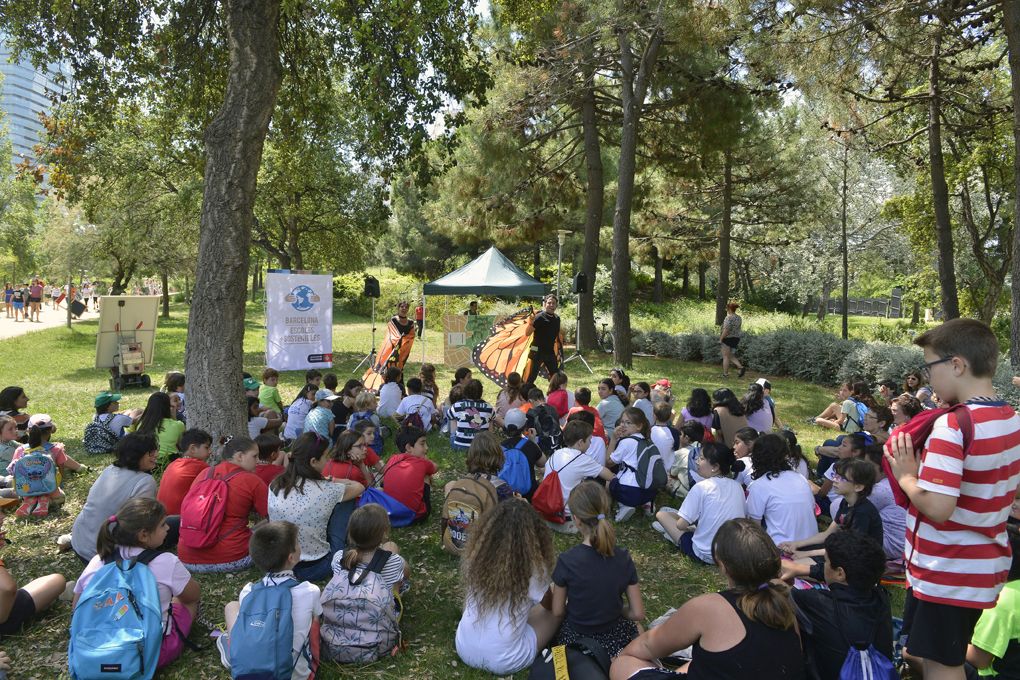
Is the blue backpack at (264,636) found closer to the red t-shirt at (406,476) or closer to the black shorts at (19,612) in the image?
the black shorts at (19,612)

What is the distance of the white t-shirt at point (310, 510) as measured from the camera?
4.18 m

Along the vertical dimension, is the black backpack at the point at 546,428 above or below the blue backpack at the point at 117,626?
above

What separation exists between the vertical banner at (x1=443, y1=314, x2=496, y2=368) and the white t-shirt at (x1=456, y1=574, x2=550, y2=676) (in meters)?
11.0

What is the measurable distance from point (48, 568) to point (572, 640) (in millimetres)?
3871

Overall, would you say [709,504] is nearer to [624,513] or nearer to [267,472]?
[624,513]

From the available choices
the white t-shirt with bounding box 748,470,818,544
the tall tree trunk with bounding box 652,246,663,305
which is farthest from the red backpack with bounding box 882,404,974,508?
the tall tree trunk with bounding box 652,246,663,305

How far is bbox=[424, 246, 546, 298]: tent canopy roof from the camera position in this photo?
12633mm

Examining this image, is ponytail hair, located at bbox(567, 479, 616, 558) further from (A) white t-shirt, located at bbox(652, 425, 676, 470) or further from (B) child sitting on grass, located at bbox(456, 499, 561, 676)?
(A) white t-shirt, located at bbox(652, 425, 676, 470)

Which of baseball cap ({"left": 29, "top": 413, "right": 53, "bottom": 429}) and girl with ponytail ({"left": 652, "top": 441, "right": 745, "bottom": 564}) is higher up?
baseball cap ({"left": 29, "top": 413, "right": 53, "bottom": 429})

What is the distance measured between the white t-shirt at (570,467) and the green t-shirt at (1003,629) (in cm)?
278

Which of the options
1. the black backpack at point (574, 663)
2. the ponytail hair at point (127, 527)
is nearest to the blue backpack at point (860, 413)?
the black backpack at point (574, 663)

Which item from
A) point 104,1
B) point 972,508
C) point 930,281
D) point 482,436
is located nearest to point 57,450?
point 482,436

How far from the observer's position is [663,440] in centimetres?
611

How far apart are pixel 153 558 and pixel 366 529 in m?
1.12
